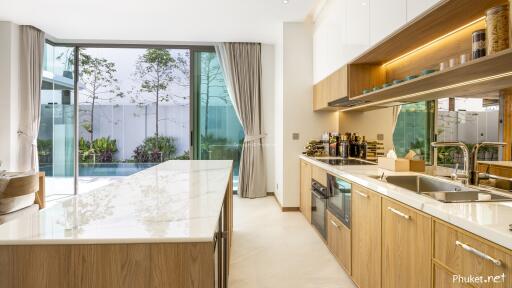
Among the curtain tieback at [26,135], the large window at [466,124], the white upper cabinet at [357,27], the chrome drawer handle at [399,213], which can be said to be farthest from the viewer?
the curtain tieback at [26,135]

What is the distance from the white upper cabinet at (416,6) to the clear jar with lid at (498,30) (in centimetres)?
31

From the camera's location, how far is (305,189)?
13.8ft

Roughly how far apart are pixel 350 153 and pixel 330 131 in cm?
76

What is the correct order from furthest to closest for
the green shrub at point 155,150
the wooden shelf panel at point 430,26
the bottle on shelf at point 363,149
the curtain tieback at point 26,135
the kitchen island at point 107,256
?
1. the green shrub at point 155,150
2. the curtain tieback at point 26,135
3. the bottle on shelf at point 363,149
4. the wooden shelf panel at point 430,26
5. the kitchen island at point 107,256

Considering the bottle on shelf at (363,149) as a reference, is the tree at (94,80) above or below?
above

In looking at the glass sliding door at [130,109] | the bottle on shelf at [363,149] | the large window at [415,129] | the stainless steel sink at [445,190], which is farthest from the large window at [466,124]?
the glass sliding door at [130,109]

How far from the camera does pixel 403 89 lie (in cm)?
234

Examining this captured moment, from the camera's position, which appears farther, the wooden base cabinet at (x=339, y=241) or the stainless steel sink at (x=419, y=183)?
the wooden base cabinet at (x=339, y=241)

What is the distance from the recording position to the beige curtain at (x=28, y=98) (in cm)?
482

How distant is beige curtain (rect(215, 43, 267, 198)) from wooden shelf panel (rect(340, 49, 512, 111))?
3107 millimetres

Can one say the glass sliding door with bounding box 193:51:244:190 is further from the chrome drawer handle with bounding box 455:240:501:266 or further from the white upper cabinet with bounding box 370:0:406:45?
the chrome drawer handle with bounding box 455:240:501:266

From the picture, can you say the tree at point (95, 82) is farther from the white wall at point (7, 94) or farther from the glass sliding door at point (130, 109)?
the white wall at point (7, 94)

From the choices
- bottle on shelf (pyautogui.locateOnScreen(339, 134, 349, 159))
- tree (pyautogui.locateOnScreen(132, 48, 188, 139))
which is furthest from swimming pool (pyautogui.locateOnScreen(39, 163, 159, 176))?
bottle on shelf (pyautogui.locateOnScreen(339, 134, 349, 159))

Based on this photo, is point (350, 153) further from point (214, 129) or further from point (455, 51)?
point (214, 129)
